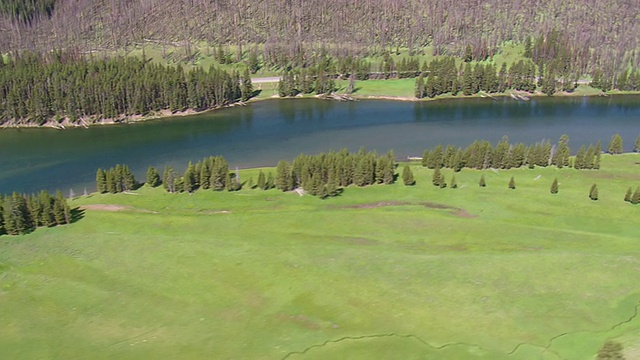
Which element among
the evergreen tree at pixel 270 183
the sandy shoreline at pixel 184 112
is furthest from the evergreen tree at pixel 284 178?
the sandy shoreline at pixel 184 112

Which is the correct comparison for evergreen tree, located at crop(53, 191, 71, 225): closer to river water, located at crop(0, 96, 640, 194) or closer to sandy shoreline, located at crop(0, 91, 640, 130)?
river water, located at crop(0, 96, 640, 194)

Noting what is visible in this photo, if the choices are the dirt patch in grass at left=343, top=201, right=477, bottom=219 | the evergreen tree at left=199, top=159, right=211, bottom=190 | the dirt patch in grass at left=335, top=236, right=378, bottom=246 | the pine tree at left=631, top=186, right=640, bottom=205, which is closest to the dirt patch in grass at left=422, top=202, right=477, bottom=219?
the dirt patch in grass at left=343, top=201, right=477, bottom=219

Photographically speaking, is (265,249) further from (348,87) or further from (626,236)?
(348,87)

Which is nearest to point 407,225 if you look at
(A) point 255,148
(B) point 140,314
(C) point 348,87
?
(B) point 140,314

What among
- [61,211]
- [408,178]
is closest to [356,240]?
[408,178]

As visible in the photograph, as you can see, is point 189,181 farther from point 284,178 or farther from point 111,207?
point 284,178
